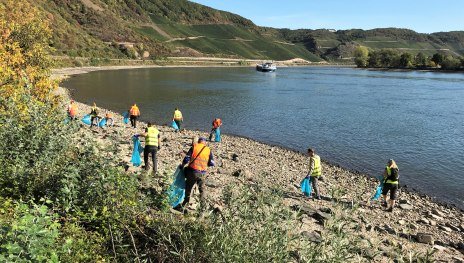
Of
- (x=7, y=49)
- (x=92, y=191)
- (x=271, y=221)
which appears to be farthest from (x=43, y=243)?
(x=7, y=49)

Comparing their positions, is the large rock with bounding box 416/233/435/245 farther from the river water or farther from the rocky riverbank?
the river water

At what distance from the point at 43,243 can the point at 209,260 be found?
2.73 meters

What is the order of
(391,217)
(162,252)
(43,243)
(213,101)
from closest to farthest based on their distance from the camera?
(43,243) < (162,252) < (391,217) < (213,101)

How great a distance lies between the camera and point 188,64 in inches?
6900

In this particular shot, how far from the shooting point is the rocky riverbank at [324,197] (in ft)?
34.6

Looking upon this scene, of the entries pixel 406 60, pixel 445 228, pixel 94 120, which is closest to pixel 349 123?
pixel 94 120

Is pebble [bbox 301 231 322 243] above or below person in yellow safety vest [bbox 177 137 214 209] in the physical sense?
below

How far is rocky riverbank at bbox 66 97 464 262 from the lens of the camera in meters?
10.5

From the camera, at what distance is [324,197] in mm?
16844

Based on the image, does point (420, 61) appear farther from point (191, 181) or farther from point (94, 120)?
point (191, 181)

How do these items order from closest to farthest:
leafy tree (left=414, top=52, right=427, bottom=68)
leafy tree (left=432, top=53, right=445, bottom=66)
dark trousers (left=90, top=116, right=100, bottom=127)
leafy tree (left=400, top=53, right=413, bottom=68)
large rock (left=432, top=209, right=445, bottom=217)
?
large rock (left=432, top=209, right=445, bottom=217), dark trousers (left=90, top=116, right=100, bottom=127), leafy tree (left=432, top=53, right=445, bottom=66), leafy tree (left=414, top=52, right=427, bottom=68), leafy tree (left=400, top=53, right=413, bottom=68)

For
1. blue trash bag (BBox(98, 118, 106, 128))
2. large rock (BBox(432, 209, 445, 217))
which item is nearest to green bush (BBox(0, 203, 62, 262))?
large rock (BBox(432, 209, 445, 217))

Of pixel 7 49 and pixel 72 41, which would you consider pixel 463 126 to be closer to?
pixel 7 49

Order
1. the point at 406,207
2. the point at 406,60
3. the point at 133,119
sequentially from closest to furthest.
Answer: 1. the point at 406,207
2. the point at 133,119
3. the point at 406,60
